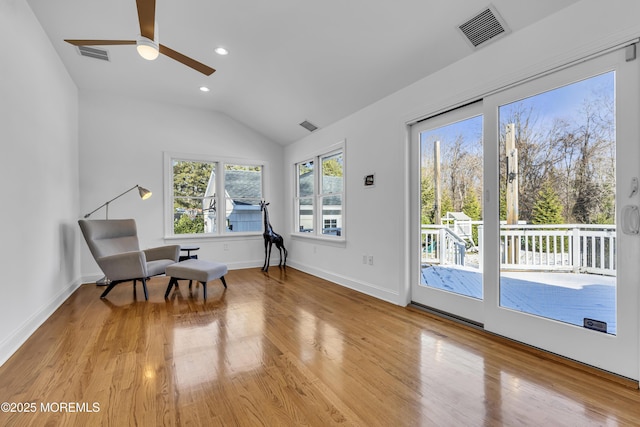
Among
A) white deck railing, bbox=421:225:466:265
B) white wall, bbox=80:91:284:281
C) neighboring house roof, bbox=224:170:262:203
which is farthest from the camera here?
neighboring house roof, bbox=224:170:262:203

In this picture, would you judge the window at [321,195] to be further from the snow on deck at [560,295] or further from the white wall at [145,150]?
the snow on deck at [560,295]

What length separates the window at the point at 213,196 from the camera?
552cm

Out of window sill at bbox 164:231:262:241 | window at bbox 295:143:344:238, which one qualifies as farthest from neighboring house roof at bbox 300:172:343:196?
window sill at bbox 164:231:262:241

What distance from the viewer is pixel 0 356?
217 centimetres

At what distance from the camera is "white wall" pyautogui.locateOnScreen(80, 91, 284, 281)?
4.83 metres

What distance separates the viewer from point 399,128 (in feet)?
11.6

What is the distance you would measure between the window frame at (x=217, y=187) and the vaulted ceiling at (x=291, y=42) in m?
1.28

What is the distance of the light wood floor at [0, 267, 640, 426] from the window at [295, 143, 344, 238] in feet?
6.66

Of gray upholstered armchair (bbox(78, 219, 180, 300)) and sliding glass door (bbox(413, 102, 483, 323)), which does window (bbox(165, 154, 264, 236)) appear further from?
sliding glass door (bbox(413, 102, 483, 323))

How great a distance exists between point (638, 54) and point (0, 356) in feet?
15.2

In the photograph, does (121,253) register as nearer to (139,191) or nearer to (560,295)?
(139,191)

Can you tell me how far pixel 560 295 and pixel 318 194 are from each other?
3.72 meters

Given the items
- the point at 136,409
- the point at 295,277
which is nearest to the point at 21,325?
the point at 136,409

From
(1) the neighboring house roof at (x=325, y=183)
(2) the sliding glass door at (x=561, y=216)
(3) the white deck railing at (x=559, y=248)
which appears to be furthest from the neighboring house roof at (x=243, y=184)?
(3) the white deck railing at (x=559, y=248)
